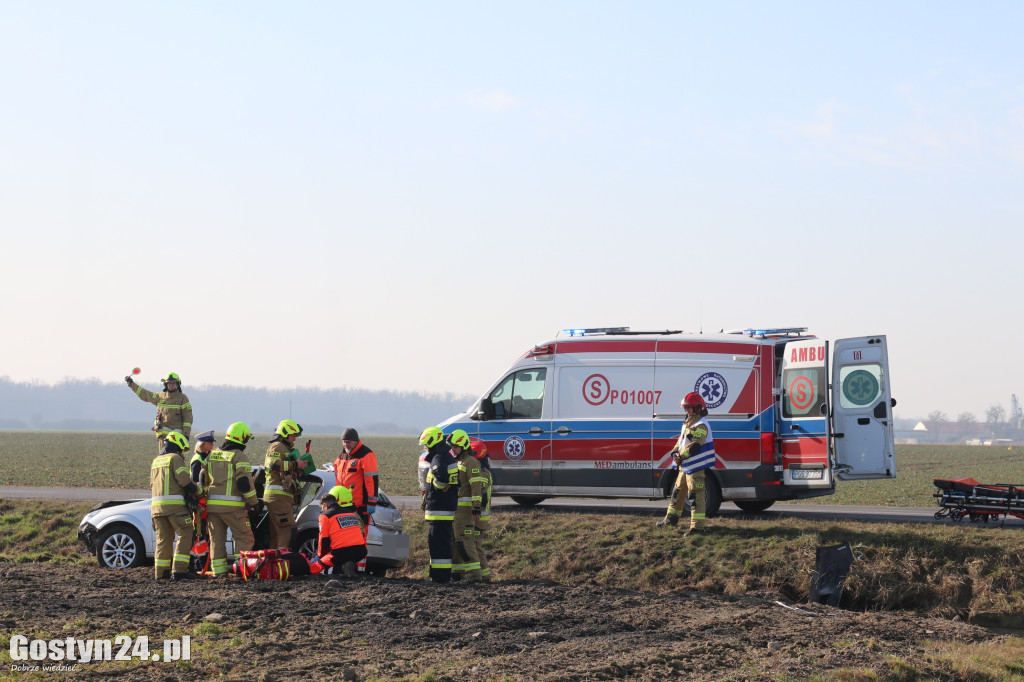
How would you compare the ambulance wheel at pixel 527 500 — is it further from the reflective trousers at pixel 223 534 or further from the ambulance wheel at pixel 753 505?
the reflective trousers at pixel 223 534

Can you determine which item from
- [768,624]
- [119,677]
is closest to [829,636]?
[768,624]

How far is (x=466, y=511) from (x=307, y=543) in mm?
2285

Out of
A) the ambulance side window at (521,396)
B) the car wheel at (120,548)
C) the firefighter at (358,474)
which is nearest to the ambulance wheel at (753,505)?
the ambulance side window at (521,396)

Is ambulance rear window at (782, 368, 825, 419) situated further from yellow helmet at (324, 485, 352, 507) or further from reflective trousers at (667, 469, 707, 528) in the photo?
yellow helmet at (324, 485, 352, 507)

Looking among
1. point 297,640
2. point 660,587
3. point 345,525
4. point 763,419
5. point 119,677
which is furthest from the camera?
point 763,419

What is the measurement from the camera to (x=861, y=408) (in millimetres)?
15047

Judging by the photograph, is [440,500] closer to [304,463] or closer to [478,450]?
[478,450]

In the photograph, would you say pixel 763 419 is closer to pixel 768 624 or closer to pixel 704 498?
pixel 704 498

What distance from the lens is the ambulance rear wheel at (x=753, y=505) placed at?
16562 millimetres

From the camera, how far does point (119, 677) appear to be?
789 cm

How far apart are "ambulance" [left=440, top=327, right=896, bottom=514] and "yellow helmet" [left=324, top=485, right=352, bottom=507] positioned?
14.1 ft

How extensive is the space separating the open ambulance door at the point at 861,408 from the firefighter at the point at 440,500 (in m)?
6.08

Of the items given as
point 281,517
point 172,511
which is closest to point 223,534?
point 172,511

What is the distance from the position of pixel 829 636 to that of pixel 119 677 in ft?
21.8
